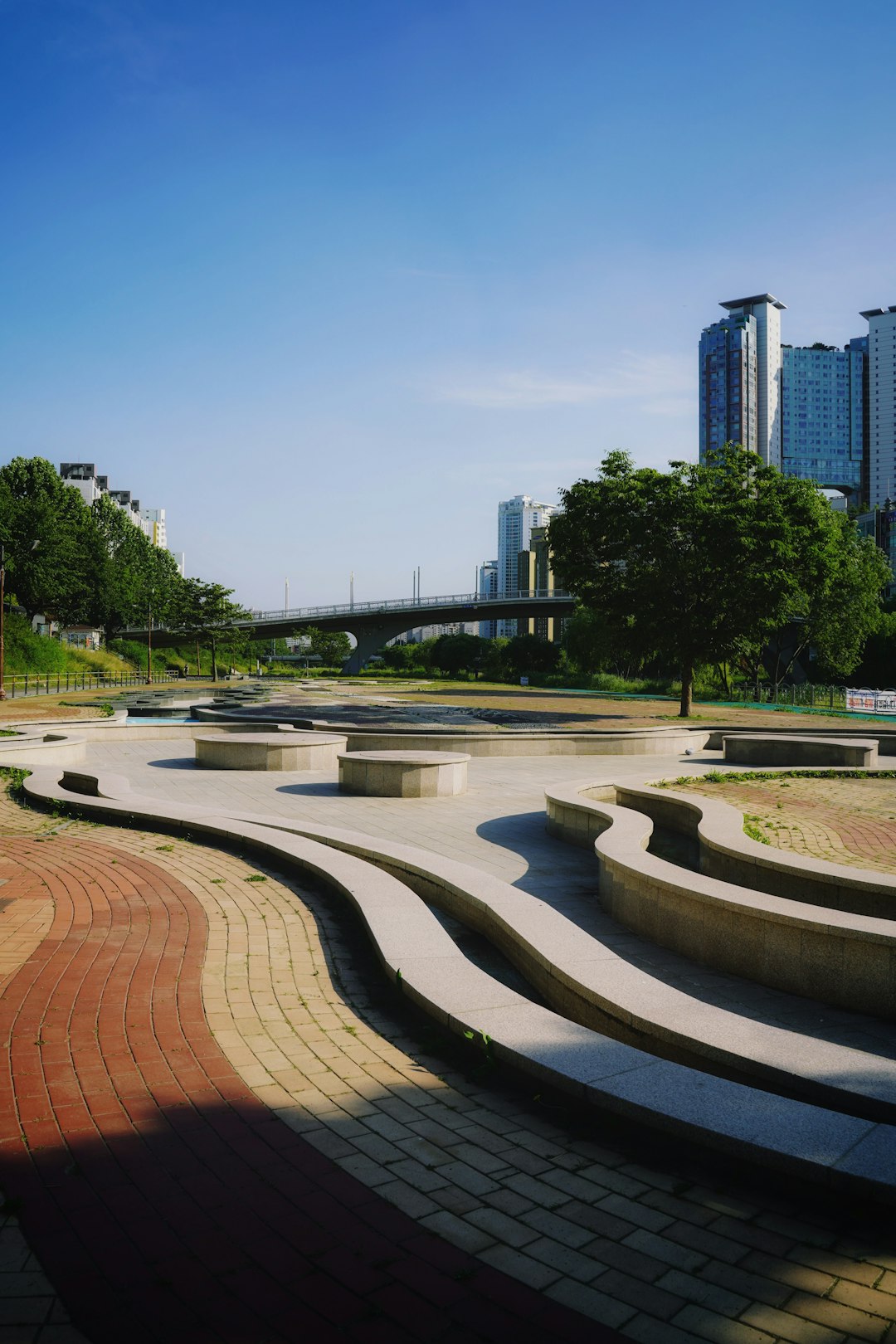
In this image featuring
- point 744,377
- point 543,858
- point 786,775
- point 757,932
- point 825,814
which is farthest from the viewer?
point 744,377

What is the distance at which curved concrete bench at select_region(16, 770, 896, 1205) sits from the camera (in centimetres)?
334

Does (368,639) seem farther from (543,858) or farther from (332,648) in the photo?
(543,858)

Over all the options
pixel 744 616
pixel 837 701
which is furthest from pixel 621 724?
pixel 837 701

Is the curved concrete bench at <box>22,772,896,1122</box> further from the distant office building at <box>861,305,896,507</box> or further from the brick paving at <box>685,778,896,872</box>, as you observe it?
the distant office building at <box>861,305,896,507</box>

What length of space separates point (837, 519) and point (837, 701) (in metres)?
9.48

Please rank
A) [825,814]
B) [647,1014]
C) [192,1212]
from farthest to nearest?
[825,814] < [647,1014] < [192,1212]

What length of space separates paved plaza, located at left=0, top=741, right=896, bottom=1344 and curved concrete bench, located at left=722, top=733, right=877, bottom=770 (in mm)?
12265

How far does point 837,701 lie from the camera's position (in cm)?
4328

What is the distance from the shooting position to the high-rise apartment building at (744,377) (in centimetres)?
16425

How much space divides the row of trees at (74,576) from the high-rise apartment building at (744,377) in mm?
116710

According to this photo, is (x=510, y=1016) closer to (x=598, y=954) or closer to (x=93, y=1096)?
(x=598, y=954)

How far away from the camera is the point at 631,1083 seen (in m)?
3.89

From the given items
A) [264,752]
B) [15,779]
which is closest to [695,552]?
[264,752]

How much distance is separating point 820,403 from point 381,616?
401 ft
